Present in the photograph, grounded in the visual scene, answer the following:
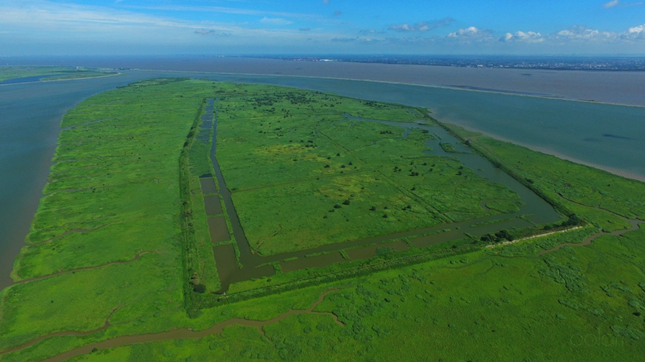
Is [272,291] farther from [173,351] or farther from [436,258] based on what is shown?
[436,258]

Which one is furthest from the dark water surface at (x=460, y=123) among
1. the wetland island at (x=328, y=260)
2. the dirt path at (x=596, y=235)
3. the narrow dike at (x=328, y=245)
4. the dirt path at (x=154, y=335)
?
the dirt path at (x=596, y=235)

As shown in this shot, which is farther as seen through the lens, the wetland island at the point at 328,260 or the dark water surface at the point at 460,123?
the dark water surface at the point at 460,123

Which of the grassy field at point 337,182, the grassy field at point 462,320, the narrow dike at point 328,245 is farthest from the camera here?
the grassy field at point 337,182

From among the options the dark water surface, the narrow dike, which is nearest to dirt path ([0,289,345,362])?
the narrow dike

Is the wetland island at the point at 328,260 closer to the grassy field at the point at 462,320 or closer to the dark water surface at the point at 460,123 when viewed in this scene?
the grassy field at the point at 462,320

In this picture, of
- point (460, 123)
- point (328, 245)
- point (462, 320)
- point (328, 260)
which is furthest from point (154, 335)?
point (460, 123)

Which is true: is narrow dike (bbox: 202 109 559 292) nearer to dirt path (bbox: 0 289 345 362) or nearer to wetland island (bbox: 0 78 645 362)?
wetland island (bbox: 0 78 645 362)

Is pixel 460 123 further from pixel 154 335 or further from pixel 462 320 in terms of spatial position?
pixel 154 335
